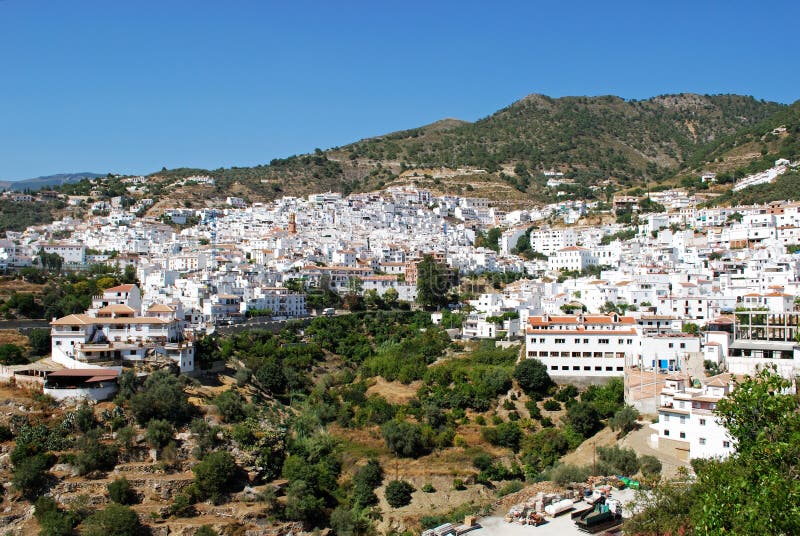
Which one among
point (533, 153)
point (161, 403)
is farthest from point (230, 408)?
point (533, 153)

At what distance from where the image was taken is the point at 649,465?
72.1 feet

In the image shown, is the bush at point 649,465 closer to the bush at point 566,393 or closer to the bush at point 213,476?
the bush at point 566,393

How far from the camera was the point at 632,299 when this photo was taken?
136 feet

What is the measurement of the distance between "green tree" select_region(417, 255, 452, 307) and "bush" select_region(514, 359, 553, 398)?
18.3m

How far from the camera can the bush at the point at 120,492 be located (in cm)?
2314

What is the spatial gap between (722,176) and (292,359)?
52339 mm

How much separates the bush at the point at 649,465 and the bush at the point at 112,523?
14.6m

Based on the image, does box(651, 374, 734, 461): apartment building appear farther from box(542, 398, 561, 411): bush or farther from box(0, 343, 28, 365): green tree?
box(0, 343, 28, 365): green tree

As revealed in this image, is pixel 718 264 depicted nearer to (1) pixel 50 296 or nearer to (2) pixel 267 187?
(1) pixel 50 296

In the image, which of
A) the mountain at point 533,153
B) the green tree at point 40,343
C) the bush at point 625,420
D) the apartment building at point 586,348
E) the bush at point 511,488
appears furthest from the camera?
the mountain at point 533,153

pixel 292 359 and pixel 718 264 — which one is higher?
pixel 718 264

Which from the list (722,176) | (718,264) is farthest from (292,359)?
(722,176)

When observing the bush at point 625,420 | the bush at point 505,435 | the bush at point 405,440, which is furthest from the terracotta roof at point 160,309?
the bush at point 625,420

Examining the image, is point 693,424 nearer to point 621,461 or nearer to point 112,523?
point 621,461
